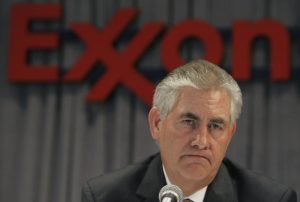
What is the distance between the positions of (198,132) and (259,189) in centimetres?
37

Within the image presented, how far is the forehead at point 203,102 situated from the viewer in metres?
1.96

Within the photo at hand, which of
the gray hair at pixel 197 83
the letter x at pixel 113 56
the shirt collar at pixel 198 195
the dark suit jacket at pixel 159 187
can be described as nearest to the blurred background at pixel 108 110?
the letter x at pixel 113 56

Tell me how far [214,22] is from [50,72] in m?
1.32

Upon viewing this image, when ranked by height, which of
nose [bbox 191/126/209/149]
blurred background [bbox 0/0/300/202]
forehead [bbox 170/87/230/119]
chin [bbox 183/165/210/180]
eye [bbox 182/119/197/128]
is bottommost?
blurred background [bbox 0/0/300/202]

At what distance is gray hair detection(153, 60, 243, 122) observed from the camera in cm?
199

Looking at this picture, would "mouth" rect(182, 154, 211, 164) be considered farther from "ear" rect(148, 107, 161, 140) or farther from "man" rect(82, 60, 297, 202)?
"ear" rect(148, 107, 161, 140)

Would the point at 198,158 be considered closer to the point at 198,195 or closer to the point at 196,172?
the point at 196,172

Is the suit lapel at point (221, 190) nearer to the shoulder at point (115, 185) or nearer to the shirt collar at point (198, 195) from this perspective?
the shirt collar at point (198, 195)

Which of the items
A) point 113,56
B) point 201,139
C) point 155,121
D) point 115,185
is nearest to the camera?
point 201,139

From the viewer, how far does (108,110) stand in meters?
4.86

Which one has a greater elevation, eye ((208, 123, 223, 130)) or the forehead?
the forehead

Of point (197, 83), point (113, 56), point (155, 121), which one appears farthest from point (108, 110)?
point (197, 83)

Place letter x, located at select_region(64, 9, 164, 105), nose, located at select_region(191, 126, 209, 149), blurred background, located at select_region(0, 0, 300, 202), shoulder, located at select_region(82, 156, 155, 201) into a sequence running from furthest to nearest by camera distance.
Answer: letter x, located at select_region(64, 9, 164, 105) → blurred background, located at select_region(0, 0, 300, 202) → shoulder, located at select_region(82, 156, 155, 201) → nose, located at select_region(191, 126, 209, 149)

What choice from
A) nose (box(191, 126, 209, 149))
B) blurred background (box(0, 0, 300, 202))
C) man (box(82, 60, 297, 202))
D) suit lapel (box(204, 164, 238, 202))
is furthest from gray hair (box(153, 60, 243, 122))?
blurred background (box(0, 0, 300, 202))
